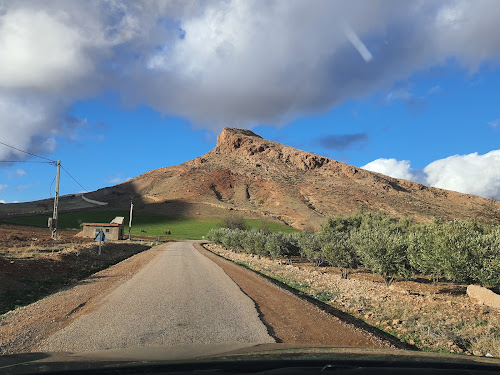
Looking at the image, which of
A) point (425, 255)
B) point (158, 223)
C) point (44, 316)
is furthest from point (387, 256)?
point (158, 223)

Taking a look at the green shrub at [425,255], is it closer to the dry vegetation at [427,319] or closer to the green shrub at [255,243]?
the dry vegetation at [427,319]

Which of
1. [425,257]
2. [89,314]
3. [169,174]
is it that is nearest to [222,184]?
[169,174]

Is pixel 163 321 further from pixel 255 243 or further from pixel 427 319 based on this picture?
pixel 255 243

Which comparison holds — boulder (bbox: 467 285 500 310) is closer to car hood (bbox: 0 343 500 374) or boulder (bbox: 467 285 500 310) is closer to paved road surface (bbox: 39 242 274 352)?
paved road surface (bbox: 39 242 274 352)

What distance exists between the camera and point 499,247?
59.8ft

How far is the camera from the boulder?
16078 mm

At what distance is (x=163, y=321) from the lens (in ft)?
28.1

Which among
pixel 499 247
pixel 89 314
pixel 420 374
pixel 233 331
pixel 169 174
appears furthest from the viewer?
pixel 169 174

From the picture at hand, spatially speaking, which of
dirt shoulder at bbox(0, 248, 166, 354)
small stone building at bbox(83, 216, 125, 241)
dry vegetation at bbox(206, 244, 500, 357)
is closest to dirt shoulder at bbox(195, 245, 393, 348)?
dry vegetation at bbox(206, 244, 500, 357)

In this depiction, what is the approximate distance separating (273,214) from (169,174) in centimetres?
6913

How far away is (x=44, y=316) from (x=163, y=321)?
3.37 meters

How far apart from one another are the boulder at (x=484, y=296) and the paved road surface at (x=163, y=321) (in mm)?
12210

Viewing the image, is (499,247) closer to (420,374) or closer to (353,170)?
(420,374)

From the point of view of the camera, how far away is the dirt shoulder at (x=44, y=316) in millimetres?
6918
